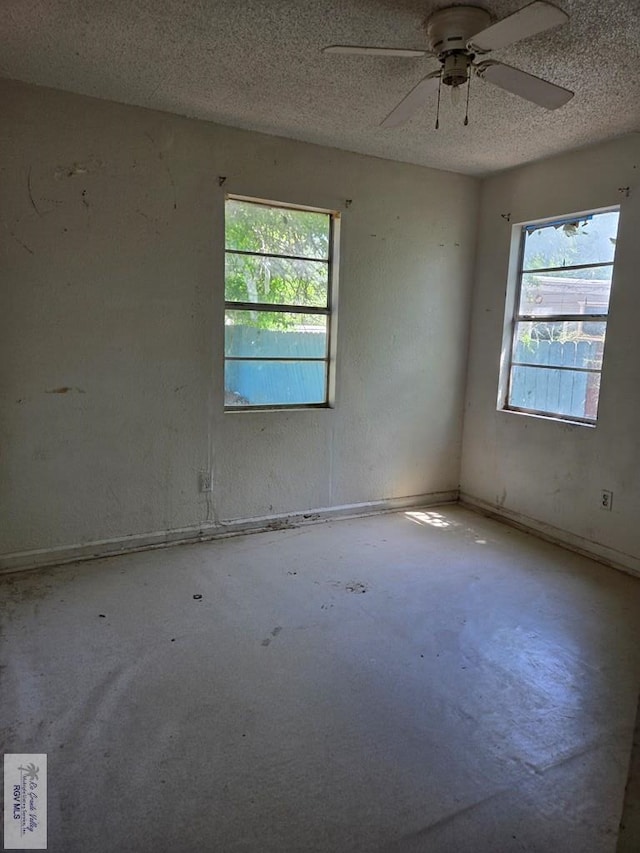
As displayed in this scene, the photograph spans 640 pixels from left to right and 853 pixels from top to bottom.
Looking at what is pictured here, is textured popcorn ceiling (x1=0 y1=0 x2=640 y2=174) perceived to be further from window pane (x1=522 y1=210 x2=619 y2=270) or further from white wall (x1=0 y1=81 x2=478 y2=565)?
window pane (x1=522 y1=210 x2=619 y2=270)

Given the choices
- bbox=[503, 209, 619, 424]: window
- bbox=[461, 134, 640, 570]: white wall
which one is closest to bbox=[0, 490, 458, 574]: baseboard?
bbox=[461, 134, 640, 570]: white wall

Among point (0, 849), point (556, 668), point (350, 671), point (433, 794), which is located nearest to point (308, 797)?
point (433, 794)

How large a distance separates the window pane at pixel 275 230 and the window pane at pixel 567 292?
155cm

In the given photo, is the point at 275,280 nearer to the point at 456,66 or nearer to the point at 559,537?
the point at 456,66

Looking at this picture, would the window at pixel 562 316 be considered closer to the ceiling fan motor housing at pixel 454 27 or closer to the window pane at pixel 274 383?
the window pane at pixel 274 383

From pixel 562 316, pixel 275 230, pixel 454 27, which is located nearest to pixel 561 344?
pixel 562 316

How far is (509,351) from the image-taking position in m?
4.20

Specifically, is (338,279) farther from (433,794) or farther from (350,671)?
(433,794)

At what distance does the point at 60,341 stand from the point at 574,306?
3273 millimetres

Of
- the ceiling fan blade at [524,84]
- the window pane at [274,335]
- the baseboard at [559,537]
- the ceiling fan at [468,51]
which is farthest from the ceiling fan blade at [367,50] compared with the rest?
the baseboard at [559,537]

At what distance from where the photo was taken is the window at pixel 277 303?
11.6 ft

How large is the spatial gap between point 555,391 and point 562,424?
26cm

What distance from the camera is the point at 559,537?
378cm

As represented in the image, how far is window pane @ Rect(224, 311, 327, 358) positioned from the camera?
3.59m
